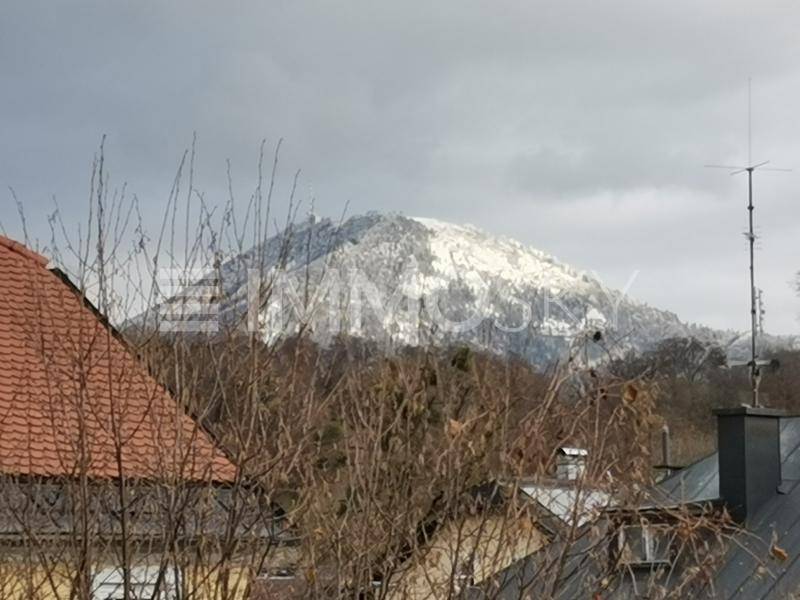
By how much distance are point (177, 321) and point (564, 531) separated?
1.93 meters

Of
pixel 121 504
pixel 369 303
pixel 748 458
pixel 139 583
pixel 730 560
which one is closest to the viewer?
pixel 121 504

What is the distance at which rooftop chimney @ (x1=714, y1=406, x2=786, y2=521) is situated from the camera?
15133 mm

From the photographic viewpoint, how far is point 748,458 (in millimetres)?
15172

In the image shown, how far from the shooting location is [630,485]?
5.92 meters

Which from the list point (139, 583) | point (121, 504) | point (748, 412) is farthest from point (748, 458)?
point (121, 504)

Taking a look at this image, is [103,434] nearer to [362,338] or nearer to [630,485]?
[362,338]

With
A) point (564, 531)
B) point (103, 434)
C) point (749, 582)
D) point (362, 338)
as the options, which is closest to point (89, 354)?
point (103, 434)

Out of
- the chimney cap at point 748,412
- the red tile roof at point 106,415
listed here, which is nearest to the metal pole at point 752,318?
the chimney cap at point 748,412

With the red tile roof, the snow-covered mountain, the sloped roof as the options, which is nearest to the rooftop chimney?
the sloped roof

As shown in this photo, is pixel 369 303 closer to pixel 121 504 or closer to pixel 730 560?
pixel 121 504

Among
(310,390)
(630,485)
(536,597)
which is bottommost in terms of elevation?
(536,597)

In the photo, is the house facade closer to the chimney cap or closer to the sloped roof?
the sloped roof

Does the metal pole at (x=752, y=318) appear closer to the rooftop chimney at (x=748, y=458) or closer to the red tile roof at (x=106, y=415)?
the rooftop chimney at (x=748, y=458)

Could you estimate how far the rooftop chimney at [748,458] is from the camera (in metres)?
15.1
